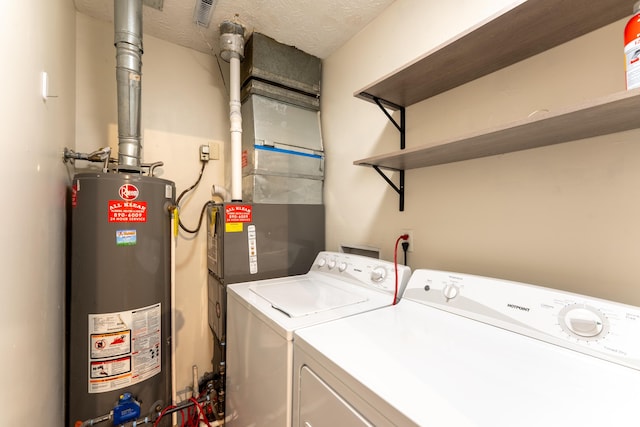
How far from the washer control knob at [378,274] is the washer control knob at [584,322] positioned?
64 cm

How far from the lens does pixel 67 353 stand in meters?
1.32

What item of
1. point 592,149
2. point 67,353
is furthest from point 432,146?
point 67,353

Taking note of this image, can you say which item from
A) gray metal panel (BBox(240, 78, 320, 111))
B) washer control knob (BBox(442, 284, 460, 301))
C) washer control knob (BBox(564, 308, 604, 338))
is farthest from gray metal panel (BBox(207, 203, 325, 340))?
washer control knob (BBox(564, 308, 604, 338))

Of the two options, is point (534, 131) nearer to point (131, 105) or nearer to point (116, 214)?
point (116, 214)

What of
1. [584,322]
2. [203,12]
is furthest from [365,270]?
[203,12]

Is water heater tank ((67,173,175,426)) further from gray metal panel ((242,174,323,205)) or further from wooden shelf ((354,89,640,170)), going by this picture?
wooden shelf ((354,89,640,170))

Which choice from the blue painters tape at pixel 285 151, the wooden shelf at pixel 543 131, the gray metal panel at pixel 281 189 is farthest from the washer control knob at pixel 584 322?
the blue painters tape at pixel 285 151

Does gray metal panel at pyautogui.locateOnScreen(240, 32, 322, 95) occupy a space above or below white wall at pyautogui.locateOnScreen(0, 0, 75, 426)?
above

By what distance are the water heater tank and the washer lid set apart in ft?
1.82

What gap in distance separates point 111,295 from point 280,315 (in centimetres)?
87

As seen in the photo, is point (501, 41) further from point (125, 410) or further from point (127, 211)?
point (125, 410)

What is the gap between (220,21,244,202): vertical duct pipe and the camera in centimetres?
173

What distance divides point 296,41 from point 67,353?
2.20 m

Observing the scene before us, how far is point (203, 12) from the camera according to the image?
1609 mm
